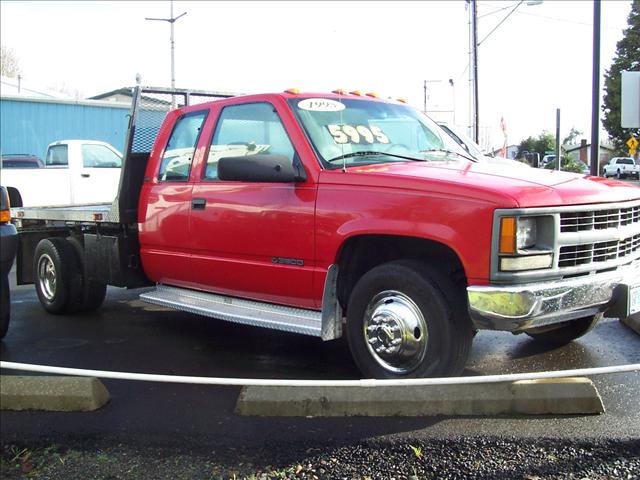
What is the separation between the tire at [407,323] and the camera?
3785 millimetres

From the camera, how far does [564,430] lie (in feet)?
11.6

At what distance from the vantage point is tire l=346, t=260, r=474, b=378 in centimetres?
379

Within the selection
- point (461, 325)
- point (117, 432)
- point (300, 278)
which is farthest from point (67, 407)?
point (461, 325)

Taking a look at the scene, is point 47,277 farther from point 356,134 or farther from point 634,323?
point 634,323

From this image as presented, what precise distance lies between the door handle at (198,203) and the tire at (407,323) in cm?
159

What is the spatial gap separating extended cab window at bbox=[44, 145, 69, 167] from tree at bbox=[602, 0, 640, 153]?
19128 mm

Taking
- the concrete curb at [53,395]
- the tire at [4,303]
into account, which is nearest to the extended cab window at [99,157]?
the tire at [4,303]

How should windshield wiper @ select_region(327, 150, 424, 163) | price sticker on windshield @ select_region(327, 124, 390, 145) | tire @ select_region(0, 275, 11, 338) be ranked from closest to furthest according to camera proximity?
windshield wiper @ select_region(327, 150, 424, 163) → price sticker on windshield @ select_region(327, 124, 390, 145) → tire @ select_region(0, 275, 11, 338)

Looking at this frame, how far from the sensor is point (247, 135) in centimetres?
502

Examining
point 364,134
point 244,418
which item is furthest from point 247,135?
point 244,418

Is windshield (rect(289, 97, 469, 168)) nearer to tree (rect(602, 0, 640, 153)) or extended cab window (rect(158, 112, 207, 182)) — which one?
extended cab window (rect(158, 112, 207, 182))

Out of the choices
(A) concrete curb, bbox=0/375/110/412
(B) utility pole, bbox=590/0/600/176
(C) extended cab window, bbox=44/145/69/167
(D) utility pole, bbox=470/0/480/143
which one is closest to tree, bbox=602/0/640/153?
(D) utility pole, bbox=470/0/480/143

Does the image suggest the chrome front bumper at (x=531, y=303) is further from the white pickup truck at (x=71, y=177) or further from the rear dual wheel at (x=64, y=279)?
the white pickup truck at (x=71, y=177)

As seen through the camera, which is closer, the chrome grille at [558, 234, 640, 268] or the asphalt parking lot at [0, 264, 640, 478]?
the asphalt parking lot at [0, 264, 640, 478]
